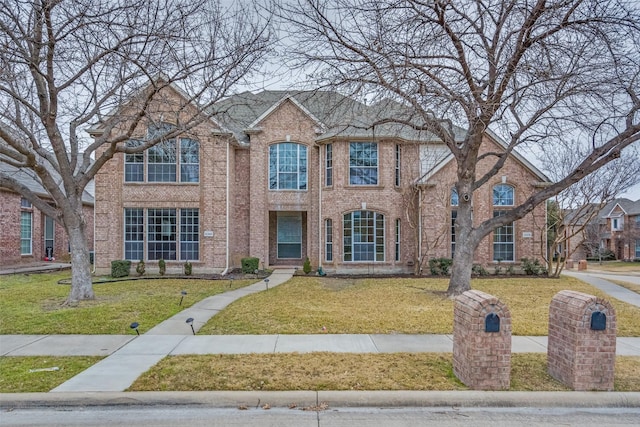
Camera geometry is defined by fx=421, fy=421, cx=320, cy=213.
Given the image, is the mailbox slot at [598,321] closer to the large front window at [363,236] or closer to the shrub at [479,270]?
the large front window at [363,236]

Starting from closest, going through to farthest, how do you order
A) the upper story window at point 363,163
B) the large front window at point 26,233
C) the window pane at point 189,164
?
the window pane at point 189,164, the upper story window at point 363,163, the large front window at point 26,233

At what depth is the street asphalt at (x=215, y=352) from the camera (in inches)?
204

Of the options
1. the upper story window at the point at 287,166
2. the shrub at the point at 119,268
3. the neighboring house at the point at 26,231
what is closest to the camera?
the shrub at the point at 119,268

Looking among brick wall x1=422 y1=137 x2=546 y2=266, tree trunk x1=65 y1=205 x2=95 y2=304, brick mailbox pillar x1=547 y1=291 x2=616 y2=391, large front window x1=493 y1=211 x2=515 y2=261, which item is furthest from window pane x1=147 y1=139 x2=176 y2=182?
brick mailbox pillar x1=547 y1=291 x2=616 y2=391

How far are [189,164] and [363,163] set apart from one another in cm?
794

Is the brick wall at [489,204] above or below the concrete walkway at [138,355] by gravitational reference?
above

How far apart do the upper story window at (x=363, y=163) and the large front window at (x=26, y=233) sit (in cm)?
1824

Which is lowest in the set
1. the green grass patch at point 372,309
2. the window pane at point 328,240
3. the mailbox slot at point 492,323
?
the green grass patch at point 372,309

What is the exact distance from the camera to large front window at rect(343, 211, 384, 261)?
1942 cm

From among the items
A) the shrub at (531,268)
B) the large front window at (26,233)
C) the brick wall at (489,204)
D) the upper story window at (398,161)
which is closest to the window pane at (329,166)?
the upper story window at (398,161)

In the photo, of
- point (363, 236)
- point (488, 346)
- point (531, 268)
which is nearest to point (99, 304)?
point (488, 346)

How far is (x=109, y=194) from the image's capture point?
62.2 feet

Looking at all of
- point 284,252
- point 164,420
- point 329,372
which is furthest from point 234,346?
point 284,252

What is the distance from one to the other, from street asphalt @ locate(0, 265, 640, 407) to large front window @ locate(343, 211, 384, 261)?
9.89m
